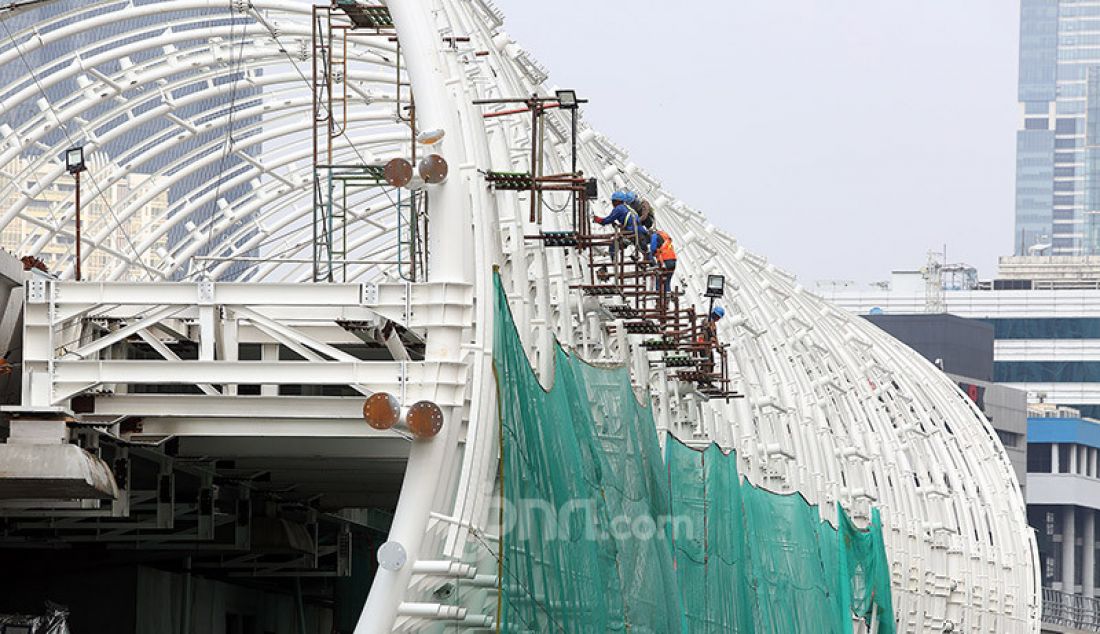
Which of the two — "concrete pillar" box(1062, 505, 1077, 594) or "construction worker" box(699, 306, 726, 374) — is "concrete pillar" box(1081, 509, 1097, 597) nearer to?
"concrete pillar" box(1062, 505, 1077, 594)

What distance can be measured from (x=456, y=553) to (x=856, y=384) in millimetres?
34645

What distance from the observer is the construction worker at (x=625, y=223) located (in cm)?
2950

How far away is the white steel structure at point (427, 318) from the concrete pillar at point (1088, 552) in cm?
8961

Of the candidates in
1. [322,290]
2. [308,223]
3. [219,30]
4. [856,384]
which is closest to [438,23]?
[322,290]

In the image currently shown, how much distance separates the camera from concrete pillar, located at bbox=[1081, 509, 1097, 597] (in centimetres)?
14750

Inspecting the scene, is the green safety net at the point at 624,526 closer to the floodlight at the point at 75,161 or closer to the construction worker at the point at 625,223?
the construction worker at the point at 625,223

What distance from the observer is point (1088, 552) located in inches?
5871

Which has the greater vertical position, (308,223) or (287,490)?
(308,223)

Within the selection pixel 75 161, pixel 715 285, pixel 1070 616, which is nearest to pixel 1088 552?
pixel 1070 616

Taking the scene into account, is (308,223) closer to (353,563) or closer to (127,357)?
(353,563)

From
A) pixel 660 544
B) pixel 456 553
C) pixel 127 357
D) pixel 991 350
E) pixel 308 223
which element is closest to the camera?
pixel 456 553

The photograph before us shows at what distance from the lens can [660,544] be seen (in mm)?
28250

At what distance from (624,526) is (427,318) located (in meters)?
5.32

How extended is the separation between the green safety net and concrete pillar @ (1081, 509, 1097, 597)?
357 feet
